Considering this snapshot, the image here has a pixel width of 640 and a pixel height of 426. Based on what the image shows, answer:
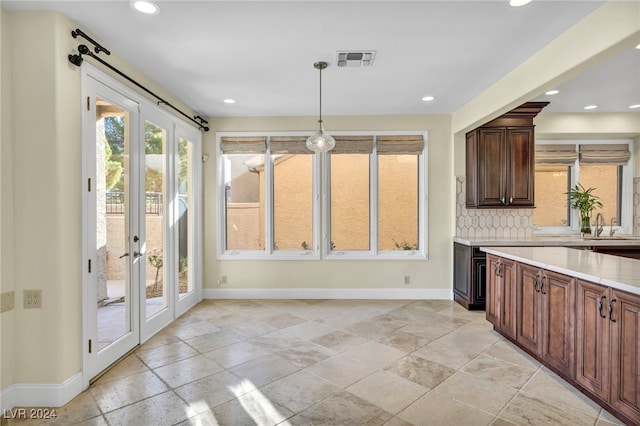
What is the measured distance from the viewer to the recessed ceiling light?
7.20 feet

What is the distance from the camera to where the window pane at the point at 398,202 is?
5.13m

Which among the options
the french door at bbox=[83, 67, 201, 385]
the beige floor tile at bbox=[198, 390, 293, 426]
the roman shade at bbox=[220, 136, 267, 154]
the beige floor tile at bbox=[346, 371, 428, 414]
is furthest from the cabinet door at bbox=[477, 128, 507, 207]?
the french door at bbox=[83, 67, 201, 385]

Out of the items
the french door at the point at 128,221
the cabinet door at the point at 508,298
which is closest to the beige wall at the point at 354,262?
the french door at the point at 128,221

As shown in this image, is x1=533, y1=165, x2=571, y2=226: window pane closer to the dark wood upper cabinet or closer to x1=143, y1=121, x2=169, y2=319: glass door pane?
the dark wood upper cabinet

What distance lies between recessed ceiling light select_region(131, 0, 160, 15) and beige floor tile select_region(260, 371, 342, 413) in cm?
279

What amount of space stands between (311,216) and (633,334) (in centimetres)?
374

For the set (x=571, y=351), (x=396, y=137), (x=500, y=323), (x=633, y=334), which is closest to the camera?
(x=633, y=334)

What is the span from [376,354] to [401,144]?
119 inches

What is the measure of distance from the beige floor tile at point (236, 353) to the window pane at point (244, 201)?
1989 mm

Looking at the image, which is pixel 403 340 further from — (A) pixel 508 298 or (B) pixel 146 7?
(B) pixel 146 7

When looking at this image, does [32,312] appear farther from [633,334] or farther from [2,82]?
[633,334]

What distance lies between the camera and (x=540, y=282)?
2.86 meters

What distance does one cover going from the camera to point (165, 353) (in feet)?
10.4

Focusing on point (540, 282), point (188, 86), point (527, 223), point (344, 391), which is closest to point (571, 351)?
point (540, 282)
